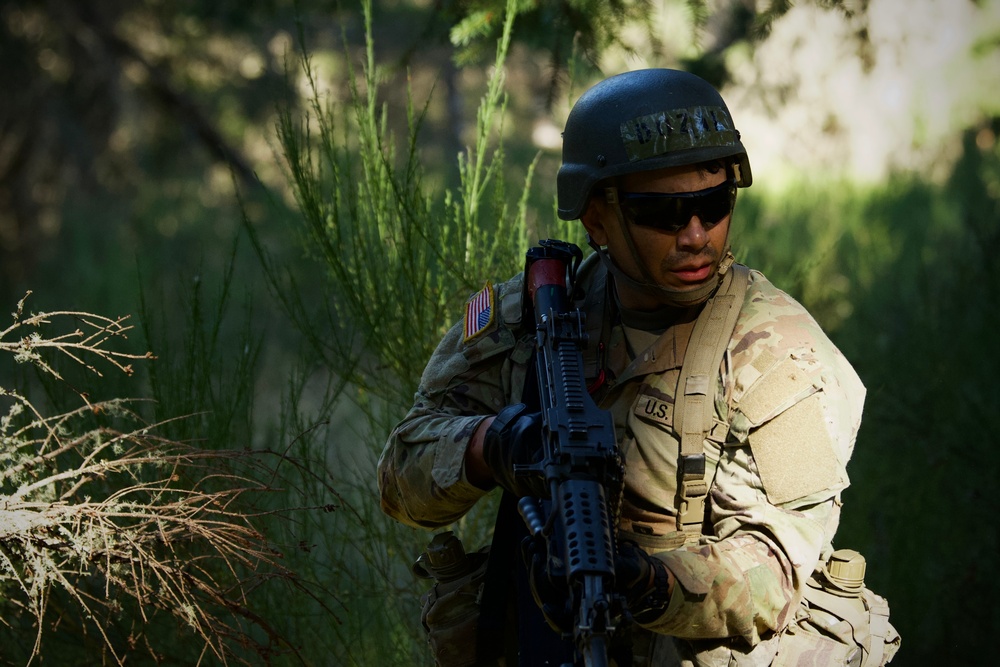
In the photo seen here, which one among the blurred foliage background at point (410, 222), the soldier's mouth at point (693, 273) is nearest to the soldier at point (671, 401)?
the soldier's mouth at point (693, 273)

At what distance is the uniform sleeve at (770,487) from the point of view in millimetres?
1979

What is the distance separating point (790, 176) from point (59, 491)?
352 inches

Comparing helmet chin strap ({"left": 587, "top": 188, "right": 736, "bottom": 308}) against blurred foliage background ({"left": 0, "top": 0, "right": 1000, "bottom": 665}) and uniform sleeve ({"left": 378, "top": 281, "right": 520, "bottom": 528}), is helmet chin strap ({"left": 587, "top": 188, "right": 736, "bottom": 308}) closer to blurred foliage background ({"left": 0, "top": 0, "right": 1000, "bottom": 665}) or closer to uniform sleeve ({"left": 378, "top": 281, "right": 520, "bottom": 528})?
uniform sleeve ({"left": 378, "top": 281, "right": 520, "bottom": 528})

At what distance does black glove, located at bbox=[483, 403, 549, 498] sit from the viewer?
6.61 ft

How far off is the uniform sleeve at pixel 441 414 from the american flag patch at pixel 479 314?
0.01m

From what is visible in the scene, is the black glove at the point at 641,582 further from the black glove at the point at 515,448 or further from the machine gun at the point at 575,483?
the black glove at the point at 515,448

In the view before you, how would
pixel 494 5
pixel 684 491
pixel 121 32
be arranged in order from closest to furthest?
pixel 684 491
pixel 494 5
pixel 121 32

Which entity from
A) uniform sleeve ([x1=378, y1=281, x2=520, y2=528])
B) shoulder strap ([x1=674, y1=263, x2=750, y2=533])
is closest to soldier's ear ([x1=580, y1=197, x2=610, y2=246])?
uniform sleeve ([x1=378, y1=281, x2=520, y2=528])

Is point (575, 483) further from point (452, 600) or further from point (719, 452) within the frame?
point (452, 600)

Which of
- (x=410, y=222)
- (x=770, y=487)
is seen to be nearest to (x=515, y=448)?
(x=770, y=487)

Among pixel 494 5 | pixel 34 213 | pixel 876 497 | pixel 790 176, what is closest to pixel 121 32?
pixel 34 213

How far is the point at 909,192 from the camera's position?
1072 centimetres

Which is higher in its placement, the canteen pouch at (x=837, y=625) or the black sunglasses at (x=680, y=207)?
the black sunglasses at (x=680, y=207)

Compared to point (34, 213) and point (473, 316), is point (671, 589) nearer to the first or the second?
point (473, 316)
